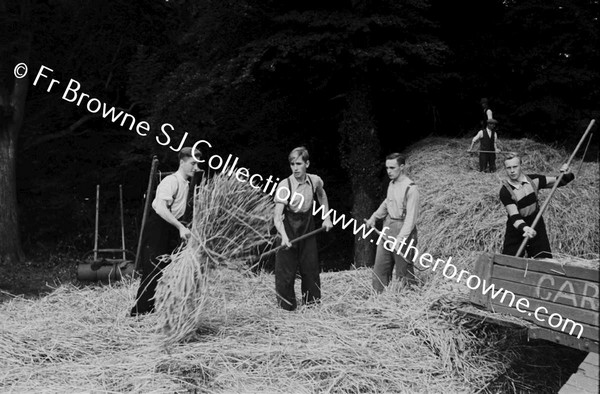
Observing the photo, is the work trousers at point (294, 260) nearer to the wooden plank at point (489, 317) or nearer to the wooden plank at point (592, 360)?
the wooden plank at point (489, 317)

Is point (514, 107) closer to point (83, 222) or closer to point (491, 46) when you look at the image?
point (491, 46)

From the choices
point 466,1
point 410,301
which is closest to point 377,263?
point 410,301

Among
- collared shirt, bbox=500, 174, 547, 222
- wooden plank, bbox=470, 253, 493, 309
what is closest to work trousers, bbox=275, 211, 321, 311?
wooden plank, bbox=470, 253, 493, 309

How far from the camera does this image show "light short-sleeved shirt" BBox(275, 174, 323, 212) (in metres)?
5.69

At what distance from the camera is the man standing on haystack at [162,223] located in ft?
17.9

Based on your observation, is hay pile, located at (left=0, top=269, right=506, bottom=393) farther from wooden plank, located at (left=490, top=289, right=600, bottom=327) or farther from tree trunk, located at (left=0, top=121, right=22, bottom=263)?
tree trunk, located at (left=0, top=121, right=22, bottom=263)

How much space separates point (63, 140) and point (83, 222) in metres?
2.13

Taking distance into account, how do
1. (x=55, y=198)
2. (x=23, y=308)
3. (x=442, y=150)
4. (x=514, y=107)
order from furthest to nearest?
(x=55, y=198), (x=514, y=107), (x=442, y=150), (x=23, y=308)

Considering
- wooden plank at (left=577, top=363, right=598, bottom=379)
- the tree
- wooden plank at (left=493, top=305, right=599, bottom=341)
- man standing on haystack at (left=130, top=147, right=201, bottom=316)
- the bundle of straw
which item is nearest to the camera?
wooden plank at (left=493, top=305, right=599, bottom=341)

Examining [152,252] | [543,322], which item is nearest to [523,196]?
[543,322]

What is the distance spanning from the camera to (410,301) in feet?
18.1

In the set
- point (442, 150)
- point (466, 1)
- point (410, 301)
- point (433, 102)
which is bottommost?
point (410, 301)

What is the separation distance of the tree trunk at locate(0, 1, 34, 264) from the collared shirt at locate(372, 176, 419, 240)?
9813 mm

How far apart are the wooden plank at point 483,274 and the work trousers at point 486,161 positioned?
6.33 meters
